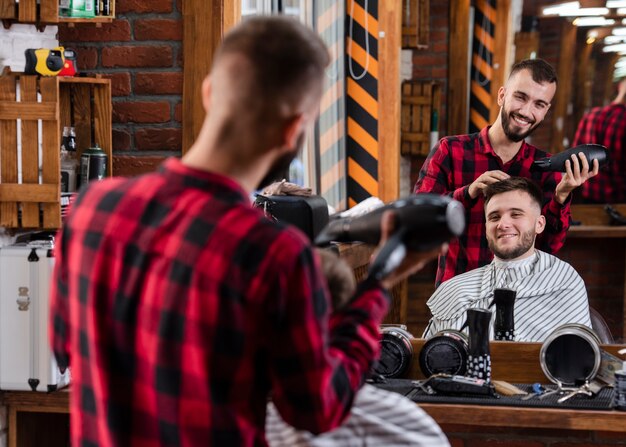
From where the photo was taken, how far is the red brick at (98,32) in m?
2.91

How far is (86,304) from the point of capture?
1.22m

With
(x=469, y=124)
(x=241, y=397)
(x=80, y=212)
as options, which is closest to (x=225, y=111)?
(x=80, y=212)

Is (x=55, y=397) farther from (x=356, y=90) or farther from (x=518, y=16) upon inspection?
(x=518, y=16)

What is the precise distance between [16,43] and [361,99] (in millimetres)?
2602

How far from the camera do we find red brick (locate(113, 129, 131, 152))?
2.93 m

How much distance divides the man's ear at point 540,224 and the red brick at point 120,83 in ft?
4.24

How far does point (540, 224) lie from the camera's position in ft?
9.80

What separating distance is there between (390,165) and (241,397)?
371 centimetres

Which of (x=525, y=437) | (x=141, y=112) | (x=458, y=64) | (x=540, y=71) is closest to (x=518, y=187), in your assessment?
(x=540, y=71)

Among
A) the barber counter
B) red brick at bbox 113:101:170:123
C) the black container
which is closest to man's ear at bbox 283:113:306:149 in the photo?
the barber counter

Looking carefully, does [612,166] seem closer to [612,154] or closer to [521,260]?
[612,154]

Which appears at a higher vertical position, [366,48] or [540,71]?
[366,48]

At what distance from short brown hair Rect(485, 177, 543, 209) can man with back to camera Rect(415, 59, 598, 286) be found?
1.0 inches

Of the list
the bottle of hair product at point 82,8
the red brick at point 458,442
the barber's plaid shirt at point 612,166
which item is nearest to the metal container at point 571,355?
the red brick at point 458,442
